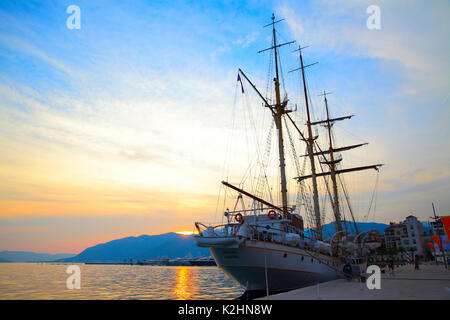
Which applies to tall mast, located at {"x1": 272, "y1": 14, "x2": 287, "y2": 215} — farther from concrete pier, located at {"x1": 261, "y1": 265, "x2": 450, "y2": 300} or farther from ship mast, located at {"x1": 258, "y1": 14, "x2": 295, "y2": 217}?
concrete pier, located at {"x1": 261, "y1": 265, "x2": 450, "y2": 300}

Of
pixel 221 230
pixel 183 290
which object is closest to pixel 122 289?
pixel 183 290

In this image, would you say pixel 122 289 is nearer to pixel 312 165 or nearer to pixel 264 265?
pixel 264 265

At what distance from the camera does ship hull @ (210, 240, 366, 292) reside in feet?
67.1

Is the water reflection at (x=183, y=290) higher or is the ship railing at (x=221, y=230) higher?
the ship railing at (x=221, y=230)

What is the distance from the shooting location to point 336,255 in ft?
113

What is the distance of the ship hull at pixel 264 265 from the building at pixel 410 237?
10900 centimetres

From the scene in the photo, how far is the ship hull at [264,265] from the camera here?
2045 cm

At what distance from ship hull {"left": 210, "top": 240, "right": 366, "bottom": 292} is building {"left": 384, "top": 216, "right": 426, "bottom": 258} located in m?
109

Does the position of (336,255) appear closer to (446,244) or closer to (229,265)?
(446,244)

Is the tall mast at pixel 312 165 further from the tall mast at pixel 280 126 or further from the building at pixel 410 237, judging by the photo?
the building at pixel 410 237

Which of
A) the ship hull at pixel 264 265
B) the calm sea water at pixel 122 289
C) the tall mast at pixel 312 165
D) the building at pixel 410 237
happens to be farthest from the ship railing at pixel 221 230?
the building at pixel 410 237

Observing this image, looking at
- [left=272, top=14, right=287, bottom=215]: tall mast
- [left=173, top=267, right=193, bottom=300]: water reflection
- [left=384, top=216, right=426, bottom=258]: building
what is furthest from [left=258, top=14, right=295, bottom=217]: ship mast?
[left=384, top=216, right=426, bottom=258]: building
